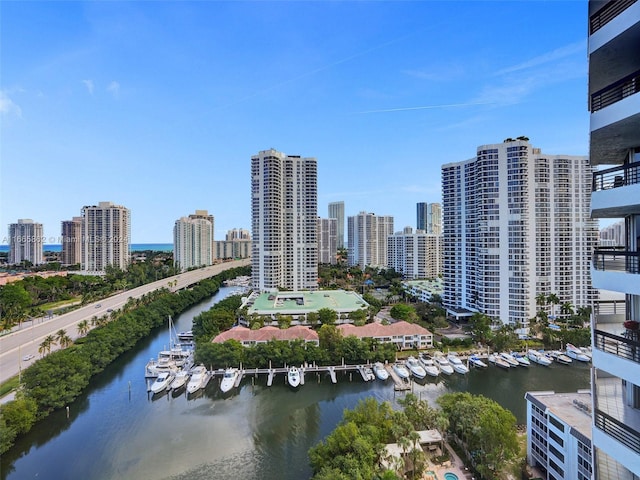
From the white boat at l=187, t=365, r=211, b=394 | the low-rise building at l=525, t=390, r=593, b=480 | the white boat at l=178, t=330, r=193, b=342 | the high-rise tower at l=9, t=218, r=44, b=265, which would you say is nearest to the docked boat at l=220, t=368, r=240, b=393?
the white boat at l=187, t=365, r=211, b=394

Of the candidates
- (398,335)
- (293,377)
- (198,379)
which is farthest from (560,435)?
(198,379)

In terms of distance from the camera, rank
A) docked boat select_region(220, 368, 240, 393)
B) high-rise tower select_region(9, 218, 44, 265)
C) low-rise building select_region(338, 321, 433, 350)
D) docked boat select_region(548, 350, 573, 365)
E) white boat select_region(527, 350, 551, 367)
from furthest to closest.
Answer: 1. high-rise tower select_region(9, 218, 44, 265)
2. low-rise building select_region(338, 321, 433, 350)
3. docked boat select_region(548, 350, 573, 365)
4. white boat select_region(527, 350, 551, 367)
5. docked boat select_region(220, 368, 240, 393)

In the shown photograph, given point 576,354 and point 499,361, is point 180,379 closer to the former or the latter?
point 499,361

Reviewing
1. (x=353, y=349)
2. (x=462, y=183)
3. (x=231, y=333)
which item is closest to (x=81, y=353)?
(x=231, y=333)

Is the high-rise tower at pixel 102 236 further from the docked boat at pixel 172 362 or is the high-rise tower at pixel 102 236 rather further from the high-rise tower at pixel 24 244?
the docked boat at pixel 172 362

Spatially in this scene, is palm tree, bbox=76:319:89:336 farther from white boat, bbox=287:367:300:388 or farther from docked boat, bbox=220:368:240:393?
white boat, bbox=287:367:300:388

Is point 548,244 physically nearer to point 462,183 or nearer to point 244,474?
point 462,183

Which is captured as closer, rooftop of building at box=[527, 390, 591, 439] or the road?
rooftop of building at box=[527, 390, 591, 439]
